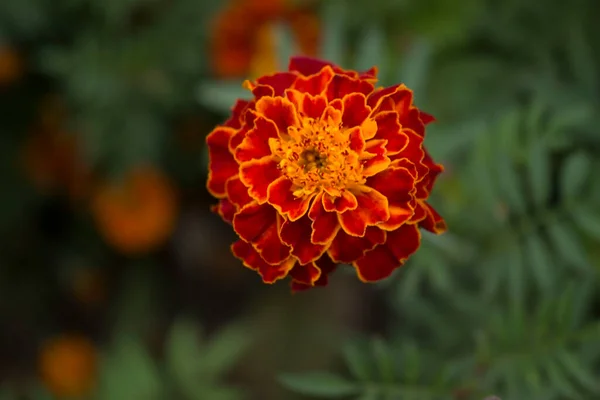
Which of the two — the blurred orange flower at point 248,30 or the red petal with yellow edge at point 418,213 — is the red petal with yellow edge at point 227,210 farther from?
the blurred orange flower at point 248,30

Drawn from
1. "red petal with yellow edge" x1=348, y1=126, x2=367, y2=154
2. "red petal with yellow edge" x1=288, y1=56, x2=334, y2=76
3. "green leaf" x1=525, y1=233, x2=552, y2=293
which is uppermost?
"green leaf" x1=525, y1=233, x2=552, y2=293

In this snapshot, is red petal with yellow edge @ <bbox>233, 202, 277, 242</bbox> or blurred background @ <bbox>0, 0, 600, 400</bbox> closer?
red petal with yellow edge @ <bbox>233, 202, 277, 242</bbox>

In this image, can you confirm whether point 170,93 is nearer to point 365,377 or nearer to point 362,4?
point 362,4

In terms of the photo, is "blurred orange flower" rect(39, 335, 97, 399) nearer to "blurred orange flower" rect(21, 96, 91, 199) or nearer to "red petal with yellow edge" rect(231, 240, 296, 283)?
"blurred orange flower" rect(21, 96, 91, 199)

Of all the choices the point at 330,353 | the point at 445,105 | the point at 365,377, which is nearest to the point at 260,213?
the point at 365,377

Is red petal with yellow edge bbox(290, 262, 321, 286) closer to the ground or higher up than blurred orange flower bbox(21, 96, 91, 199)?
closer to the ground

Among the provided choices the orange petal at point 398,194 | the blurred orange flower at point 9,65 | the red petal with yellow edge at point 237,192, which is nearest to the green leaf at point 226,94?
the red petal with yellow edge at point 237,192

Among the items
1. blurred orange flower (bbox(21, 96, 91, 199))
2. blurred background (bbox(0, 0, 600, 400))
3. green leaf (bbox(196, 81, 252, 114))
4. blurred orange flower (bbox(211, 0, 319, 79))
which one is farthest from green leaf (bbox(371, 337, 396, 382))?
blurred orange flower (bbox(21, 96, 91, 199))
